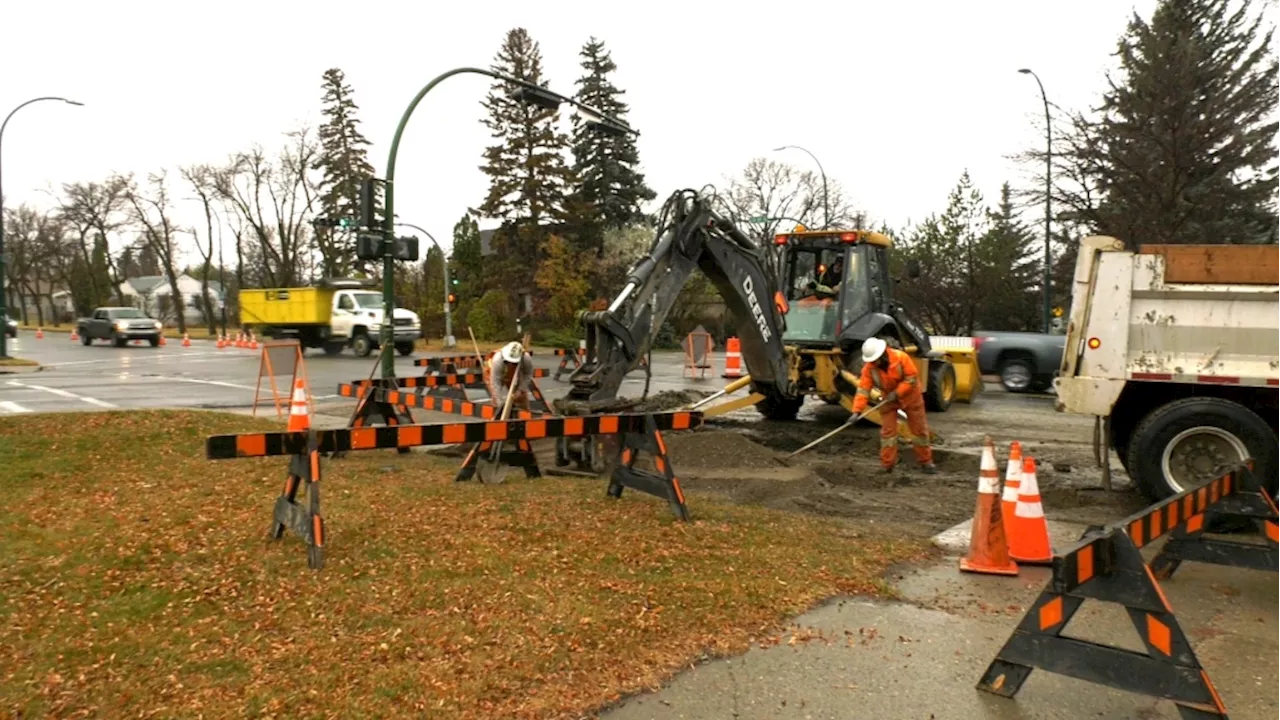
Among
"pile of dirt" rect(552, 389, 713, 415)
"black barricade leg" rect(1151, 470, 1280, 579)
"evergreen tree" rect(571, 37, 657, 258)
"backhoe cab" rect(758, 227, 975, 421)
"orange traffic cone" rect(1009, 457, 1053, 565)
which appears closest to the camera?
"black barricade leg" rect(1151, 470, 1280, 579)

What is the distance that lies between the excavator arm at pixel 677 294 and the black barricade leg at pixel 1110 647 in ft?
19.6

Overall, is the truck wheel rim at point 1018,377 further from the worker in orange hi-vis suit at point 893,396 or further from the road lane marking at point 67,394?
the road lane marking at point 67,394

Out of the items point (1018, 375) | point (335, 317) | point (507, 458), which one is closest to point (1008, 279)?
point (1018, 375)

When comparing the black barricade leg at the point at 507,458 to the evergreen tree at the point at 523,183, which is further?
the evergreen tree at the point at 523,183

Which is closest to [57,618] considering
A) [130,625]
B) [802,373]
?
[130,625]

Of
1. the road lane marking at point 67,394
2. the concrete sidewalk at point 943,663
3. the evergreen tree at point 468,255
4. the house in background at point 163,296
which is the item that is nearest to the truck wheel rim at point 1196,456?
the concrete sidewalk at point 943,663

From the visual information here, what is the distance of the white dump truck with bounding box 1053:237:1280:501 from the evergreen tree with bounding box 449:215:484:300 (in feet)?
156

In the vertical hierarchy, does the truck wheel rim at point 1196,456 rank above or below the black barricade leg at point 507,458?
above

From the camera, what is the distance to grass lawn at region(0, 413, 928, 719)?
154 inches

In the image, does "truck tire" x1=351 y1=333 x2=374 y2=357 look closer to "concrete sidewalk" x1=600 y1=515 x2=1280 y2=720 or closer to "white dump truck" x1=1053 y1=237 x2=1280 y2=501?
A: "white dump truck" x1=1053 y1=237 x2=1280 y2=501

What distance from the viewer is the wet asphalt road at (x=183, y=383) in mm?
16781

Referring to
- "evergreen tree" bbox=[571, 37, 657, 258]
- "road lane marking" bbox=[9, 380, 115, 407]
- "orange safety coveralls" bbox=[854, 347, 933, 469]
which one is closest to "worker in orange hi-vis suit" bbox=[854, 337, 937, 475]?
"orange safety coveralls" bbox=[854, 347, 933, 469]

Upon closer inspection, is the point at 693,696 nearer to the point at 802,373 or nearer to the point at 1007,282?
the point at 802,373

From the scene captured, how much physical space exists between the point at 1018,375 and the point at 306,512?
18249mm
